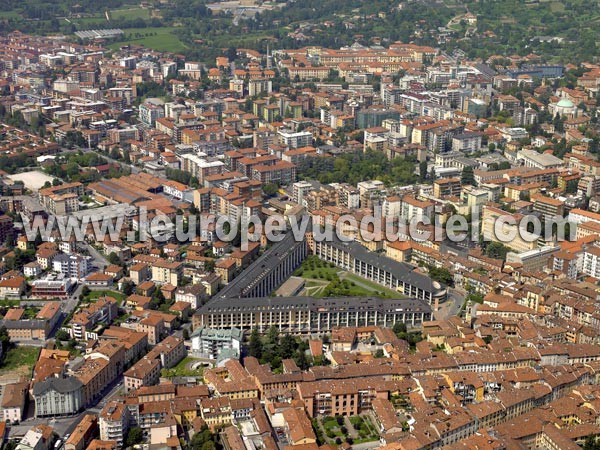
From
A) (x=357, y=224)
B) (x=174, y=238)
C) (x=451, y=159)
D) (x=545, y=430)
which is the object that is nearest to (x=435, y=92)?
(x=451, y=159)

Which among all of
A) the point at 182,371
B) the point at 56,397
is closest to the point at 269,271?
the point at 182,371

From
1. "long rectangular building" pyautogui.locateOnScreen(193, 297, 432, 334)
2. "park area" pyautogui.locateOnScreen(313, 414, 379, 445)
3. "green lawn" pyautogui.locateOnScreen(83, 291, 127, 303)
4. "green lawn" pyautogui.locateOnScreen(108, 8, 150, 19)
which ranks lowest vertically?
"park area" pyautogui.locateOnScreen(313, 414, 379, 445)

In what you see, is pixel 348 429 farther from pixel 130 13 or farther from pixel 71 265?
pixel 130 13

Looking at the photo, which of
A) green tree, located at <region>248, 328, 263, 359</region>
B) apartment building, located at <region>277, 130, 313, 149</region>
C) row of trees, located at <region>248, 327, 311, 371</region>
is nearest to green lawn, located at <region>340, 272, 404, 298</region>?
row of trees, located at <region>248, 327, 311, 371</region>

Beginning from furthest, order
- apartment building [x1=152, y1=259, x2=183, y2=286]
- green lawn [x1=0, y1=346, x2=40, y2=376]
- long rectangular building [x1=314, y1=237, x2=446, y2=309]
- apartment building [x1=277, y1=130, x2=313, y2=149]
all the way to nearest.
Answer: apartment building [x1=277, y1=130, x2=313, y2=149] → apartment building [x1=152, y1=259, x2=183, y2=286] → long rectangular building [x1=314, y1=237, x2=446, y2=309] → green lawn [x1=0, y1=346, x2=40, y2=376]

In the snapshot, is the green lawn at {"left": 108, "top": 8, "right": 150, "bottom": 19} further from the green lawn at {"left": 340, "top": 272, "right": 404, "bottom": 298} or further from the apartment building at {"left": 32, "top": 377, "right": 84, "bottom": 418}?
the apartment building at {"left": 32, "top": 377, "right": 84, "bottom": 418}

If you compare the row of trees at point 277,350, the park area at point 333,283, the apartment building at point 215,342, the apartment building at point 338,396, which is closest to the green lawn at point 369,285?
the park area at point 333,283
